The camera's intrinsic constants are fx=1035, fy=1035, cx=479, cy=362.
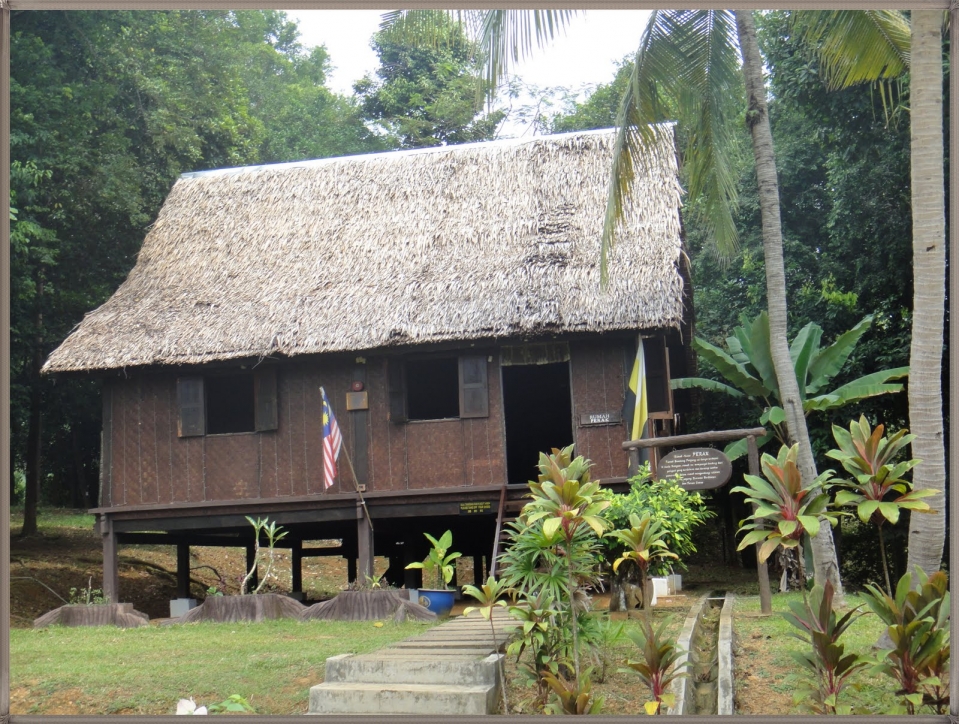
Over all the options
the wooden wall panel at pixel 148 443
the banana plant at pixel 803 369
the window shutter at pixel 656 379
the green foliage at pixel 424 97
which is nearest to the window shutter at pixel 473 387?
the window shutter at pixel 656 379

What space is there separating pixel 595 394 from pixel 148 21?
11456mm

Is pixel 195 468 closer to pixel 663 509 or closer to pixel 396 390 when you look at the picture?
pixel 396 390

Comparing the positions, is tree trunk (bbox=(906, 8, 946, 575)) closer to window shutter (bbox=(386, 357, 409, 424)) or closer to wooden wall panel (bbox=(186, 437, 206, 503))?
window shutter (bbox=(386, 357, 409, 424))

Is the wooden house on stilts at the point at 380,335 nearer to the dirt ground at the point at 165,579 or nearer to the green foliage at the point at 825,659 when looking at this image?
the dirt ground at the point at 165,579

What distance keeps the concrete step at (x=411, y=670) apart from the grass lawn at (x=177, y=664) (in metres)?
0.32

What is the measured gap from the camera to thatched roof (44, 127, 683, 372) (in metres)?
11.3

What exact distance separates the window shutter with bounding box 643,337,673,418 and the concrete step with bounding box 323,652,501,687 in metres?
6.64

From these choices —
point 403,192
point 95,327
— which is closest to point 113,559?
point 95,327

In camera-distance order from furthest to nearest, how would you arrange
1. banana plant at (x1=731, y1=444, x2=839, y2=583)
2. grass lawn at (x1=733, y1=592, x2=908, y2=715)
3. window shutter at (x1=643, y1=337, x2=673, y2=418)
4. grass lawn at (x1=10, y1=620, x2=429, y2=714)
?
window shutter at (x1=643, y1=337, x2=673, y2=418) → grass lawn at (x1=10, y1=620, x2=429, y2=714) → grass lawn at (x1=733, y1=592, x2=908, y2=715) → banana plant at (x1=731, y1=444, x2=839, y2=583)

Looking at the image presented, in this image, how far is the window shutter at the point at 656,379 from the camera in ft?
41.0

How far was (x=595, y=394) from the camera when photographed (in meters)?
11.4

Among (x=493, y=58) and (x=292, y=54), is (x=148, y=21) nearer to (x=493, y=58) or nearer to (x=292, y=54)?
(x=493, y=58)

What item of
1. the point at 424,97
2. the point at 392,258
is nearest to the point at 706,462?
the point at 392,258

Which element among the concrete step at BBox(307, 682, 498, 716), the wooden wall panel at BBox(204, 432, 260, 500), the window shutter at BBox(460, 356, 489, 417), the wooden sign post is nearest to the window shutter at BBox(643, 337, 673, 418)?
the window shutter at BBox(460, 356, 489, 417)
